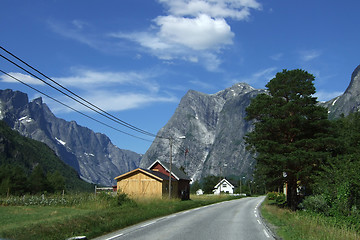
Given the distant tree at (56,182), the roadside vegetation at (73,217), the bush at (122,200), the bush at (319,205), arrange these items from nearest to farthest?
the roadside vegetation at (73,217) → the bush at (319,205) → the bush at (122,200) → the distant tree at (56,182)

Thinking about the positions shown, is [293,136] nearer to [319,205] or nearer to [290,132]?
[290,132]

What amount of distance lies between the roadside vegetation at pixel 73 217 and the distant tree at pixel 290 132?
903 centimetres

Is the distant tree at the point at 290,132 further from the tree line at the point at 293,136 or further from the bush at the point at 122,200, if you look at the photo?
the bush at the point at 122,200

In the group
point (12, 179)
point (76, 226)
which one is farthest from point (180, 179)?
point (12, 179)


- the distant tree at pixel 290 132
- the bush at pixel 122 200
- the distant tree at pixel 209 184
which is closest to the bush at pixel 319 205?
the distant tree at pixel 290 132

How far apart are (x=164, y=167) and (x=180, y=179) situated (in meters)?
4.26

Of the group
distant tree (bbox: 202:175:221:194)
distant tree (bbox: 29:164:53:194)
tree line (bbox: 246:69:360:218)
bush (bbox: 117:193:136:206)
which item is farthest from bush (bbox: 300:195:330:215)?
distant tree (bbox: 202:175:221:194)

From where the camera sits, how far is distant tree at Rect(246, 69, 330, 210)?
28781 mm

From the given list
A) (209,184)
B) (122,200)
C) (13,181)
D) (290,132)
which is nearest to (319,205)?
(290,132)

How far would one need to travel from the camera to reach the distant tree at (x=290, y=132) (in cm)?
2878

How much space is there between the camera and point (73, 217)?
15773 mm

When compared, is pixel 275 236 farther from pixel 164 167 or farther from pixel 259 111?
pixel 164 167

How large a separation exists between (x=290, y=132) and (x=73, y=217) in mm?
21686

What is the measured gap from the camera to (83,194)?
29391 mm
